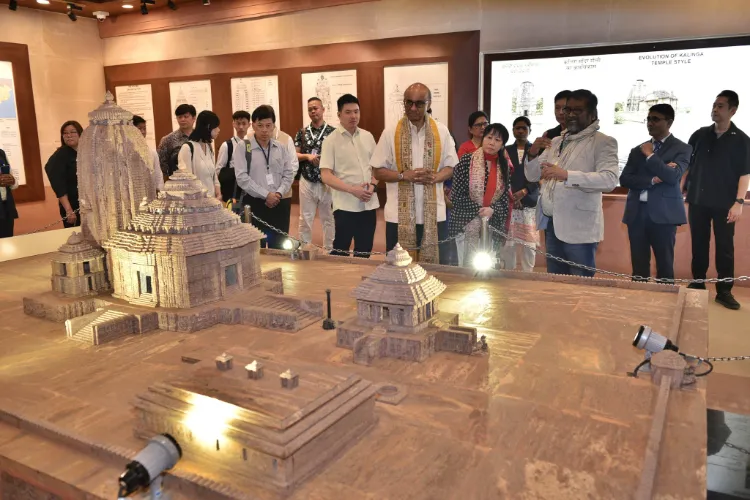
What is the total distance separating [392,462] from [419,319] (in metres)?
1.63

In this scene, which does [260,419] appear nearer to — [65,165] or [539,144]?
[539,144]

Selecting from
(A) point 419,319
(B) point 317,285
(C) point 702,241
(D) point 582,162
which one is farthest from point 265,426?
(C) point 702,241

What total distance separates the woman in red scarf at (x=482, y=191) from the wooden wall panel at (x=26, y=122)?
9372 millimetres

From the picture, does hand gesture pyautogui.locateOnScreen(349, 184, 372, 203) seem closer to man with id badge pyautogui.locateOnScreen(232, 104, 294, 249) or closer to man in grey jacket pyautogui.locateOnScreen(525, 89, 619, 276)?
man with id badge pyautogui.locateOnScreen(232, 104, 294, 249)

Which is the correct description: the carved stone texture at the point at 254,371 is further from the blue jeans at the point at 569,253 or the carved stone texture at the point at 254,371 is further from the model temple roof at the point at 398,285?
the blue jeans at the point at 569,253

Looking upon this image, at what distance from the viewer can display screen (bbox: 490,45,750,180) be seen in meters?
8.33

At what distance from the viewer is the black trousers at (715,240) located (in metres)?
7.89

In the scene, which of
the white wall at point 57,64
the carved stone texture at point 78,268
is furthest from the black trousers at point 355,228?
the white wall at point 57,64

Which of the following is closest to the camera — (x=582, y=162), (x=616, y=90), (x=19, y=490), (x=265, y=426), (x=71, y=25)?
(x=265, y=426)

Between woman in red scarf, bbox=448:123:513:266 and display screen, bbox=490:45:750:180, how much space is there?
2.73m

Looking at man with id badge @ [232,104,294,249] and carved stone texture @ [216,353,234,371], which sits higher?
man with id badge @ [232,104,294,249]

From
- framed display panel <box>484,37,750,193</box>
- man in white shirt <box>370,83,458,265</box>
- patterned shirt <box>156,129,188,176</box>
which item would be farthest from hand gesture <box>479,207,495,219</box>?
patterned shirt <box>156,129,188,176</box>

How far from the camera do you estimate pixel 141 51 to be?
42.2ft

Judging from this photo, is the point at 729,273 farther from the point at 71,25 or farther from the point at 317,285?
the point at 71,25
